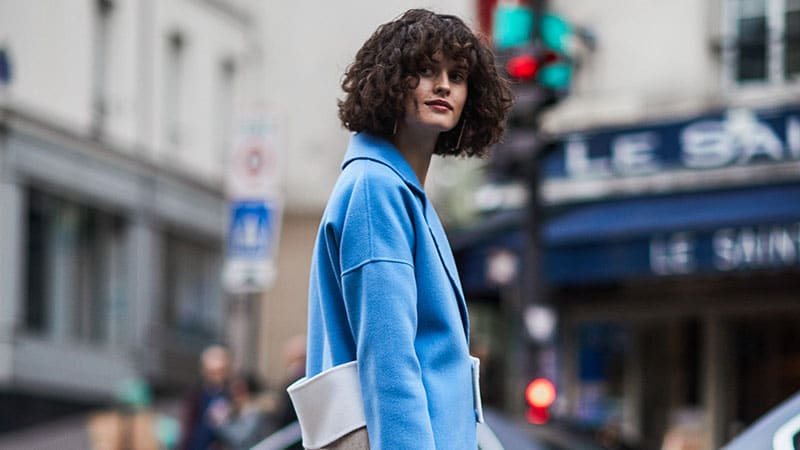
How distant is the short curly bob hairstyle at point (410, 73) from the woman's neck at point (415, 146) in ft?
0.11

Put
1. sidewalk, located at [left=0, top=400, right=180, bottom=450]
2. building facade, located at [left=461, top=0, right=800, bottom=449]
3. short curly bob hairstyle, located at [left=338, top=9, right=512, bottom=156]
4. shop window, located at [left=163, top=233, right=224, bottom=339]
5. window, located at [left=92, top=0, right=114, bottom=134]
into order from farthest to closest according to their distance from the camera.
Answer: shop window, located at [left=163, top=233, right=224, bottom=339]
window, located at [left=92, top=0, right=114, bottom=134]
sidewalk, located at [left=0, top=400, right=180, bottom=450]
building facade, located at [left=461, top=0, right=800, bottom=449]
short curly bob hairstyle, located at [left=338, top=9, right=512, bottom=156]

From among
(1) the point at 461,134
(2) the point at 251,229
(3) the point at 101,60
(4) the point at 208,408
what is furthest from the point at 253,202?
(3) the point at 101,60

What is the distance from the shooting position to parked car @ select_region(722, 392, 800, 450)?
134 inches

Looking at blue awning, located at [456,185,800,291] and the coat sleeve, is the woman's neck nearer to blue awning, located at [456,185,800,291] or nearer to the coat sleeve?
the coat sleeve

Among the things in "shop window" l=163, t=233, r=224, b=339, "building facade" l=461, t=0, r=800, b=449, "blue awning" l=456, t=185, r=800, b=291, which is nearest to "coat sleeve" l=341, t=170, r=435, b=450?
"blue awning" l=456, t=185, r=800, b=291

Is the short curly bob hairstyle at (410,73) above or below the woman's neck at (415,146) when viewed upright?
above

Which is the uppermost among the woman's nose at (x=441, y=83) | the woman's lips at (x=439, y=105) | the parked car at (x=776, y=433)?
the woman's nose at (x=441, y=83)

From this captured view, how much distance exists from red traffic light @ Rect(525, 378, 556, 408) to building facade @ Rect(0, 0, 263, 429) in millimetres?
10136

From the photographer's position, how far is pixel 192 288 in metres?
26.2

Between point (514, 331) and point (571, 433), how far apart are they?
38.7ft

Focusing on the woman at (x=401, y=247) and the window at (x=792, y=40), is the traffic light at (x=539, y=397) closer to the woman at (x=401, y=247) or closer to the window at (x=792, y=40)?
the window at (x=792, y=40)

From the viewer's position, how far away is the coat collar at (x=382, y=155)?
307cm

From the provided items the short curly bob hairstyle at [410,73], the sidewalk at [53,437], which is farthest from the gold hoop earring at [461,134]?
the sidewalk at [53,437]

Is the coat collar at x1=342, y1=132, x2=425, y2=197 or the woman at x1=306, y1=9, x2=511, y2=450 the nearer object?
the woman at x1=306, y1=9, x2=511, y2=450
